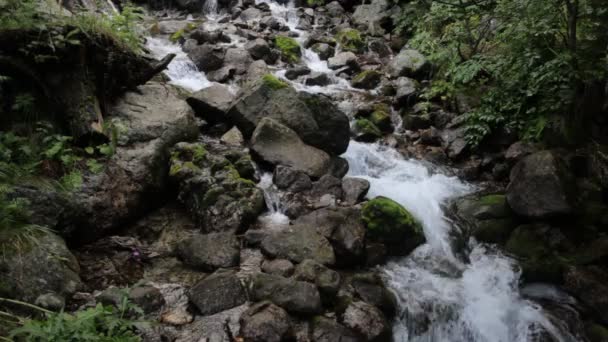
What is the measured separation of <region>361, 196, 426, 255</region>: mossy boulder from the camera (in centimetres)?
589

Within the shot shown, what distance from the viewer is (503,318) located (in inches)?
205

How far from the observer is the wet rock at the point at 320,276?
4730mm

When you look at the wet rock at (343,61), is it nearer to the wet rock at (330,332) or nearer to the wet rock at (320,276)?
the wet rock at (320,276)

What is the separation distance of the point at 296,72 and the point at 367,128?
359 centimetres

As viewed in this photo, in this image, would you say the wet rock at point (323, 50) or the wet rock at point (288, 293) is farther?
the wet rock at point (323, 50)

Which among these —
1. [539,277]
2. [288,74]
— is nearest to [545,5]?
[539,277]

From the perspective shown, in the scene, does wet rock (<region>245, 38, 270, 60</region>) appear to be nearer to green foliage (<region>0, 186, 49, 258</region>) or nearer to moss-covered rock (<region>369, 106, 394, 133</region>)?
moss-covered rock (<region>369, 106, 394, 133</region>)

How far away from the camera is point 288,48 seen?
1350 centimetres

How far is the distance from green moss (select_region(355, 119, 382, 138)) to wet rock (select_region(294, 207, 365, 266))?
132 inches

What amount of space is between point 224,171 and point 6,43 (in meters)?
3.21

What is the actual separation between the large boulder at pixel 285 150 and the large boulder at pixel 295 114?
0.33m

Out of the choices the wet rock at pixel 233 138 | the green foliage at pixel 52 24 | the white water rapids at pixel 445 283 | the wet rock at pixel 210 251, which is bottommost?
the white water rapids at pixel 445 283

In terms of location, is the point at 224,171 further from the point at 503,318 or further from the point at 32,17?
the point at 503,318

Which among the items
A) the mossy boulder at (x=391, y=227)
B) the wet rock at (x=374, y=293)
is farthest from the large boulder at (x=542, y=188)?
the wet rock at (x=374, y=293)
